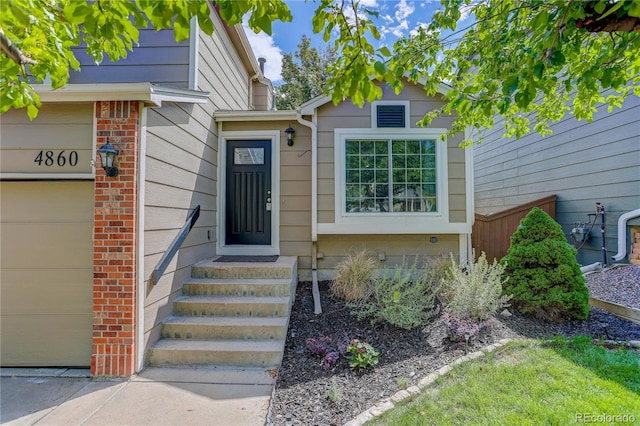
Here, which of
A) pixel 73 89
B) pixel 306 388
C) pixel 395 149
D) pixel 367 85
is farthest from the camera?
pixel 395 149

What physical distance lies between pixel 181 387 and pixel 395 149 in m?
4.53

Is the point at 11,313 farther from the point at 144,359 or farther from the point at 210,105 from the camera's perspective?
the point at 210,105

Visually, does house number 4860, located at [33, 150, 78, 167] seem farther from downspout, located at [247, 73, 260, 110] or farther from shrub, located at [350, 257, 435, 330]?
downspout, located at [247, 73, 260, 110]

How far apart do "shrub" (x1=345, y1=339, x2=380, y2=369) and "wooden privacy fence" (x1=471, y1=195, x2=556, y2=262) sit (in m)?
5.32

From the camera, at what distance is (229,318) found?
3680 mm

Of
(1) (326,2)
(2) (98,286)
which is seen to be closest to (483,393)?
(1) (326,2)

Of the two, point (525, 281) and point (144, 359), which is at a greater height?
point (525, 281)

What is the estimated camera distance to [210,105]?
5000 millimetres

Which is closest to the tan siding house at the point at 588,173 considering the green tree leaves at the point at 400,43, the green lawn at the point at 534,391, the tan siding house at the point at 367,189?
the green tree leaves at the point at 400,43

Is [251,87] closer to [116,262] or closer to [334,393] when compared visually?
[116,262]

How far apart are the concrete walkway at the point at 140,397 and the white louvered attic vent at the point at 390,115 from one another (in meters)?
4.25

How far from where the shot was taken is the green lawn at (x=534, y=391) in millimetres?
2174

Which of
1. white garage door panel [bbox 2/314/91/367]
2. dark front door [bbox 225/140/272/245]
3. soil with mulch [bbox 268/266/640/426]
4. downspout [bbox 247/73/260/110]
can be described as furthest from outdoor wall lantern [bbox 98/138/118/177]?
downspout [bbox 247/73/260/110]

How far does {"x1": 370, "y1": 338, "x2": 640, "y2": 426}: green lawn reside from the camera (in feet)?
7.13
